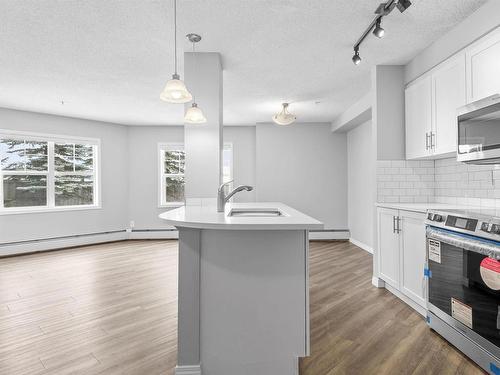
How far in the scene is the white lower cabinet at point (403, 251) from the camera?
2.55 meters

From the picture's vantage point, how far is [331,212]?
6164 millimetres

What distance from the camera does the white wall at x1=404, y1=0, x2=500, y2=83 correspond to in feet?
7.23

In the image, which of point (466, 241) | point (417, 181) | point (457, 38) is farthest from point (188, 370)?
point (457, 38)

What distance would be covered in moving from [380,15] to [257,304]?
7.58ft

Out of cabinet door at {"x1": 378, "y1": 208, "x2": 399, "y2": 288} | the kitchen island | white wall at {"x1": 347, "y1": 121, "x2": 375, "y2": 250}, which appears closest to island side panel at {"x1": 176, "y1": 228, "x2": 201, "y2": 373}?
the kitchen island

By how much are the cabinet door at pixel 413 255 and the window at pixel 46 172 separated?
18.2ft

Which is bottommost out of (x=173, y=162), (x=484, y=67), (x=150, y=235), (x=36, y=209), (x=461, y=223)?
(x=150, y=235)

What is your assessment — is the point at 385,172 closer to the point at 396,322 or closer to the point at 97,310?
the point at 396,322

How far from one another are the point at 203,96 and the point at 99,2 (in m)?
1.10

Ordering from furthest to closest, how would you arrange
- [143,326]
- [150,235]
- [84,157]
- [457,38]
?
[150,235] < [84,157] < [457,38] < [143,326]

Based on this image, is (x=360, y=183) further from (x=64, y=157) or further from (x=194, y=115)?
(x=64, y=157)

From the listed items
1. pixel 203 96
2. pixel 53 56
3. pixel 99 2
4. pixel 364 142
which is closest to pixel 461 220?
pixel 203 96

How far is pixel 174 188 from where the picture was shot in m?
6.54

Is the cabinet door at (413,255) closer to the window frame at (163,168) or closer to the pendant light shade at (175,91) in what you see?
the pendant light shade at (175,91)
